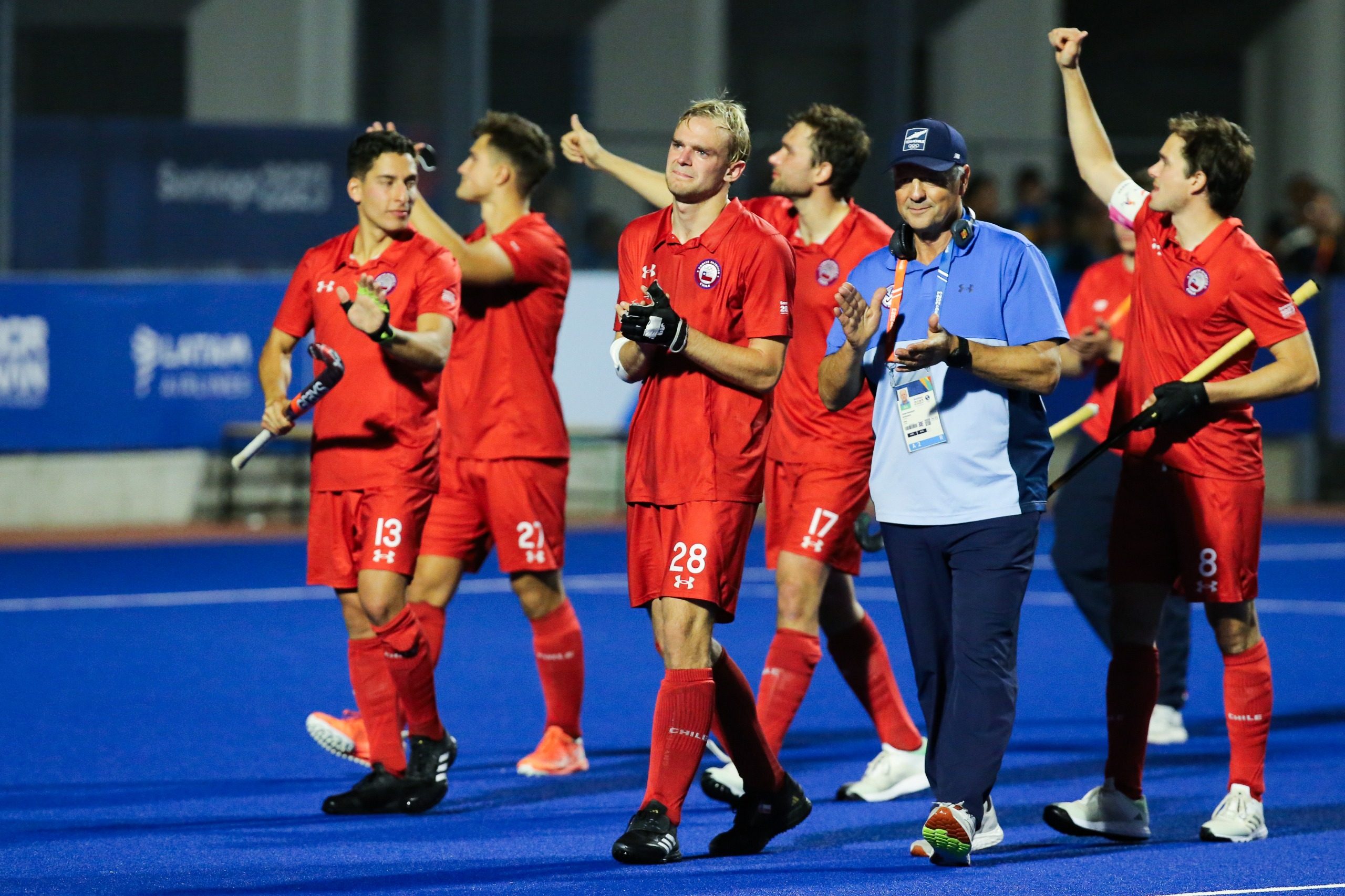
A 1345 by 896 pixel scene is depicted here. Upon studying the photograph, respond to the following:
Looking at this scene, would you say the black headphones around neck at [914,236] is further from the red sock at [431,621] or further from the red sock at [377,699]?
the red sock at [431,621]

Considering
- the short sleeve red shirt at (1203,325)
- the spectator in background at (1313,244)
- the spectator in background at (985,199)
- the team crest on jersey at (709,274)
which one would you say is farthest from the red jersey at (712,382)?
the spectator in background at (1313,244)

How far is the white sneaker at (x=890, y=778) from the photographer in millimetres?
7305

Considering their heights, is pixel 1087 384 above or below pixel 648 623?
above

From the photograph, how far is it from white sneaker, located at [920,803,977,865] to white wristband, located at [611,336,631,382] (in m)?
1.59

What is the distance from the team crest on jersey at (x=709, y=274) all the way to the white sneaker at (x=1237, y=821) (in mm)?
2392

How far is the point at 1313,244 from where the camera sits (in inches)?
749

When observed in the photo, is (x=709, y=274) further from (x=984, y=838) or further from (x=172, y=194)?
(x=172, y=194)

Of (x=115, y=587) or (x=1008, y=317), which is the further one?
(x=115, y=587)

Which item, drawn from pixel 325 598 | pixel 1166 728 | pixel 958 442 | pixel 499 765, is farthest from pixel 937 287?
pixel 325 598

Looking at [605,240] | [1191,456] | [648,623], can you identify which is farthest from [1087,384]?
Answer: [1191,456]

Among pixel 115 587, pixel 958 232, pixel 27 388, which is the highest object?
pixel 958 232

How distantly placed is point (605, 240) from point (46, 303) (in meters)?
5.43

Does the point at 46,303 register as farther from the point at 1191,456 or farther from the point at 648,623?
the point at 1191,456

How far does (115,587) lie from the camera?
13336 mm
